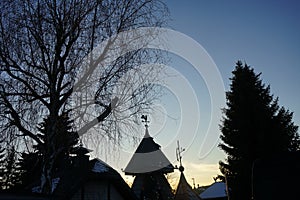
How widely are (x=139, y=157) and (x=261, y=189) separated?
635 inches

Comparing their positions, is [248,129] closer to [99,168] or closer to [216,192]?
[99,168]

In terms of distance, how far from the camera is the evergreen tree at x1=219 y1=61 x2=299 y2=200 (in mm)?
16250

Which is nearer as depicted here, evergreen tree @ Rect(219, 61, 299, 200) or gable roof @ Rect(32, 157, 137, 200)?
gable roof @ Rect(32, 157, 137, 200)

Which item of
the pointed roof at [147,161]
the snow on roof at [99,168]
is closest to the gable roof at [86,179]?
the snow on roof at [99,168]

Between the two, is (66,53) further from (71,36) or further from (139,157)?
(139,157)

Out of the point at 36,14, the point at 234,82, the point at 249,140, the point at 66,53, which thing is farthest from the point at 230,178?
the point at 36,14

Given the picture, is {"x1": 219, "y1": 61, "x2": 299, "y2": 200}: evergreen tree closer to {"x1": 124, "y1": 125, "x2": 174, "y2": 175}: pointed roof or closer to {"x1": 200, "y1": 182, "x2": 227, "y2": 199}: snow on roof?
{"x1": 124, "y1": 125, "x2": 174, "y2": 175}: pointed roof

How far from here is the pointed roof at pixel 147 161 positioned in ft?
70.0

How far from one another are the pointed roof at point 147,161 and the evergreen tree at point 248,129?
5.04 metres

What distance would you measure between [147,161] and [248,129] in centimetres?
861

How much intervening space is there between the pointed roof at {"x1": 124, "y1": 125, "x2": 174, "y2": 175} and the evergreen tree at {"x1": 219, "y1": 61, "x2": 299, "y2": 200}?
504 centimetres

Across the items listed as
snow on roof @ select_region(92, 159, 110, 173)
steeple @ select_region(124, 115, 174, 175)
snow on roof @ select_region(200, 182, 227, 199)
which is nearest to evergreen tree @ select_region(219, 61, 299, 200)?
steeple @ select_region(124, 115, 174, 175)

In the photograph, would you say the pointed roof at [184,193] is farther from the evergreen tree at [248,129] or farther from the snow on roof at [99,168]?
the snow on roof at [99,168]

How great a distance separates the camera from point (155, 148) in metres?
23.1
